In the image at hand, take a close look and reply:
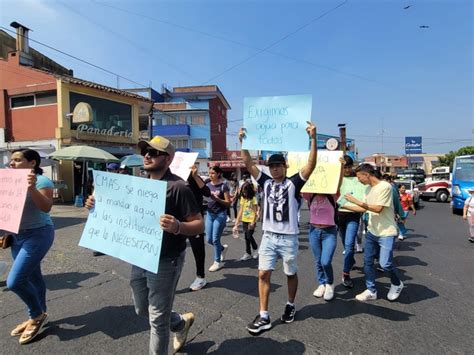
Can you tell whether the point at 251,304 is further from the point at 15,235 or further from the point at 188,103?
the point at 188,103

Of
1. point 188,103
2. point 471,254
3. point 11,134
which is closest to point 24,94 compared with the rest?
point 11,134

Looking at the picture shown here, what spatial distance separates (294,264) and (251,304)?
97 cm

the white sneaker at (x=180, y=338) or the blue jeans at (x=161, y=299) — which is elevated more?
the blue jeans at (x=161, y=299)

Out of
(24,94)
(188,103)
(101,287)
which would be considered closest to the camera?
A: (101,287)

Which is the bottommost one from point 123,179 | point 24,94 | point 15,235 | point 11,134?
point 15,235

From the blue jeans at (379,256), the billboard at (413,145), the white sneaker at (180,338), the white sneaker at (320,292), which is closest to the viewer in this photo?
the white sneaker at (180,338)

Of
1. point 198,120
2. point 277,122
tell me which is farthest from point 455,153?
point 277,122

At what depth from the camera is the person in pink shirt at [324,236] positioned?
13.9 ft

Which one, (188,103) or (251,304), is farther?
(188,103)

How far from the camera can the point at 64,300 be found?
4199mm

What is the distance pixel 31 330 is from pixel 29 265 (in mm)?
623

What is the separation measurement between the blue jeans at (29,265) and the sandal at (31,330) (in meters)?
0.06

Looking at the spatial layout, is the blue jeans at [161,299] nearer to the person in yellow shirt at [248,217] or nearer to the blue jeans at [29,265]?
the blue jeans at [29,265]

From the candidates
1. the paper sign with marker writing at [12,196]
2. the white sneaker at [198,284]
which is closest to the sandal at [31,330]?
the paper sign with marker writing at [12,196]
